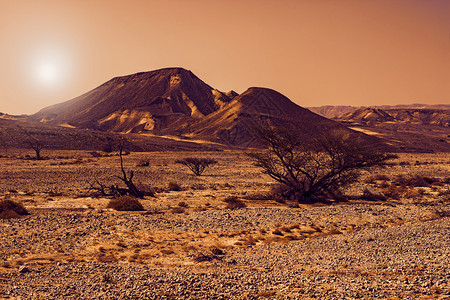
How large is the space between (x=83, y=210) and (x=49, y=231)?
5.47 metres

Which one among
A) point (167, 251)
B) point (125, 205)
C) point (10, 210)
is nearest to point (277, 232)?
point (167, 251)

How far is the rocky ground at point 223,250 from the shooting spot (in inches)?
395

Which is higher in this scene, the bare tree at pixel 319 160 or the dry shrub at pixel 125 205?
the bare tree at pixel 319 160

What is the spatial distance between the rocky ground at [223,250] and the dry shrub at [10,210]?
2.46ft

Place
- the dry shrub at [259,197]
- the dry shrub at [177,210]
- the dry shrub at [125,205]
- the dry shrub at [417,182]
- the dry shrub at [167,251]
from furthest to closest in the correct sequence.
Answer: the dry shrub at [417,182] → the dry shrub at [259,197] → the dry shrub at [125,205] → the dry shrub at [177,210] → the dry shrub at [167,251]

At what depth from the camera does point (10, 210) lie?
20000mm

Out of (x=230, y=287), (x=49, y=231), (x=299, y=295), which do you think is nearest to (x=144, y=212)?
(x=49, y=231)

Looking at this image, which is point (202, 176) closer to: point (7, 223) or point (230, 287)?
point (7, 223)

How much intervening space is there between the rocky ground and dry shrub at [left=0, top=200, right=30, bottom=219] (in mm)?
749

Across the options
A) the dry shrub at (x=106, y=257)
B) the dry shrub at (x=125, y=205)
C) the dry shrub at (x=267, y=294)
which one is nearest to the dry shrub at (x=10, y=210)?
the dry shrub at (x=125, y=205)

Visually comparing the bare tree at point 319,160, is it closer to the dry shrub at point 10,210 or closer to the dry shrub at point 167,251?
the dry shrub at point 167,251

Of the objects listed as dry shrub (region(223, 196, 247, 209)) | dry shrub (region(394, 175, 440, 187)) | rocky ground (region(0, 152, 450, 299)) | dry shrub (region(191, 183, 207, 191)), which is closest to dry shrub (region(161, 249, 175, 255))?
rocky ground (region(0, 152, 450, 299))

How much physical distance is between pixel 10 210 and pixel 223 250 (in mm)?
13746

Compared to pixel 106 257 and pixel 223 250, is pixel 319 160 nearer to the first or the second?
pixel 223 250
